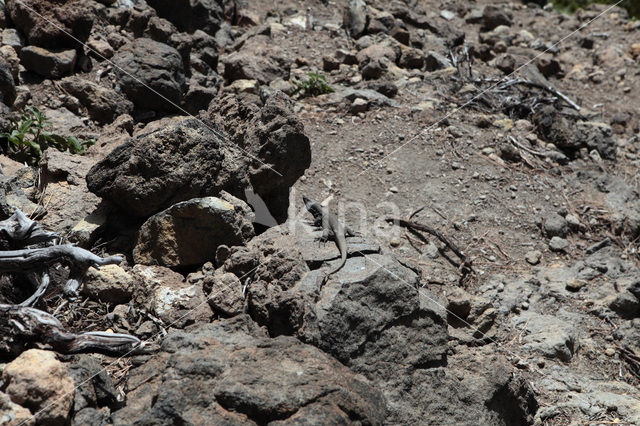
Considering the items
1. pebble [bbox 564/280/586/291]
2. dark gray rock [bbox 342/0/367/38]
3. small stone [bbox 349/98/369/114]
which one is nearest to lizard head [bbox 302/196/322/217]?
small stone [bbox 349/98/369/114]

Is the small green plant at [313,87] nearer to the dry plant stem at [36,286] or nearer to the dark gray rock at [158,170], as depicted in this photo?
the dark gray rock at [158,170]

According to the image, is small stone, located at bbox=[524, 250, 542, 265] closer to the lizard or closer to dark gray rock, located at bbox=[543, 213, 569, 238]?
dark gray rock, located at bbox=[543, 213, 569, 238]

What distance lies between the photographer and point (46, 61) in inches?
202

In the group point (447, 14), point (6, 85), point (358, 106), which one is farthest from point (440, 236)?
point (447, 14)

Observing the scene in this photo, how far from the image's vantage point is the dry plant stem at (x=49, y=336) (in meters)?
2.73

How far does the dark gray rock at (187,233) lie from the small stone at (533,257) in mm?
2553

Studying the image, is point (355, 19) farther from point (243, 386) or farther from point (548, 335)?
point (243, 386)

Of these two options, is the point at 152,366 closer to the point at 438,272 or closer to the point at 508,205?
the point at 438,272

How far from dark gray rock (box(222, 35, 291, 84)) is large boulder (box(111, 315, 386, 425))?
387cm

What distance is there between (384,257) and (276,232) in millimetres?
788

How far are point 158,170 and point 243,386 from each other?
1636mm

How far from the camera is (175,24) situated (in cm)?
664

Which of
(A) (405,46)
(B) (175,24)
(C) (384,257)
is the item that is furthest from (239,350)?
(A) (405,46)

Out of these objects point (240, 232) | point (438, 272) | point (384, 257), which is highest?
point (384, 257)
